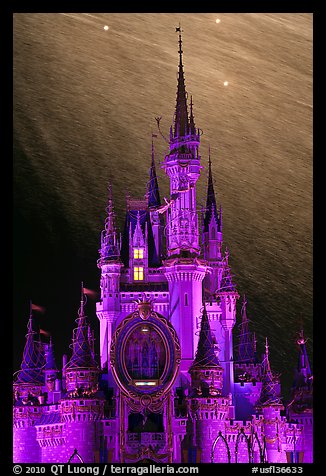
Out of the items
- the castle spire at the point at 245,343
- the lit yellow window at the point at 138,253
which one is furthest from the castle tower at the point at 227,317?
the lit yellow window at the point at 138,253

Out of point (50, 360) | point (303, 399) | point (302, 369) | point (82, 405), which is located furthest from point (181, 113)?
point (82, 405)

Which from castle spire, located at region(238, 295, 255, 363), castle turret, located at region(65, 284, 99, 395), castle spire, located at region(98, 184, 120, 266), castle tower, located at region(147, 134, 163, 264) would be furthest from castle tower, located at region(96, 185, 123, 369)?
castle spire, located at region(238, 295, 255, 363)

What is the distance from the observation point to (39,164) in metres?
70.0

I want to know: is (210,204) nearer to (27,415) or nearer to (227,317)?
(227,317)

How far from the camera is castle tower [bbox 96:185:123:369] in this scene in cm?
7150

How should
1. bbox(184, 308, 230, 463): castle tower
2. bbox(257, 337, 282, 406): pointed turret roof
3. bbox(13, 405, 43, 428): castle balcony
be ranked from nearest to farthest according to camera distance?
bbox(184, 308, 230, 463): castle tower < bbox(257, 337, 282, 406): pointed turret roof < bbox(13, 405, 43, 428): castle balcony

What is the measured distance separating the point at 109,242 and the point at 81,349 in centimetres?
495

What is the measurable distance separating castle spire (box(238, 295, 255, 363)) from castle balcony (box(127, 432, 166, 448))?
814cm

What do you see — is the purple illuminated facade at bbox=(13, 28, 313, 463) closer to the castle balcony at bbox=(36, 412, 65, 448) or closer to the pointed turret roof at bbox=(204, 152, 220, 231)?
the castle balcony at bbox=(36, 412, 65, 448)
